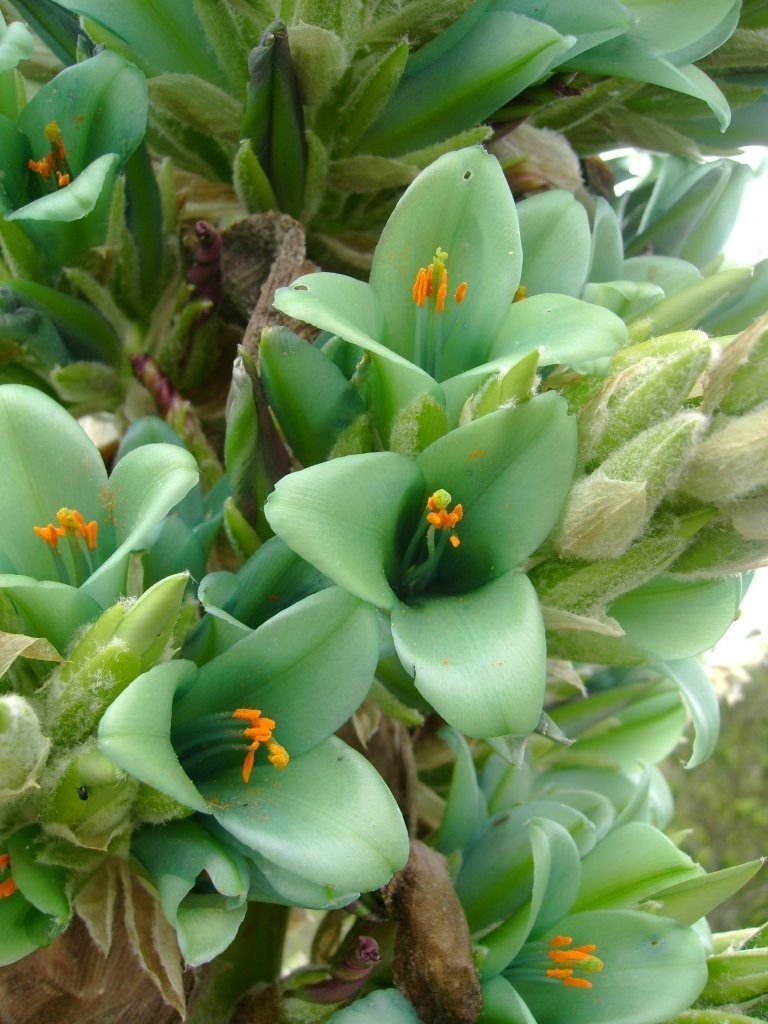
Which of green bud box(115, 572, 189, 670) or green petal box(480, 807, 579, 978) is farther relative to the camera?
green petal box(480, 807, 579, 978)

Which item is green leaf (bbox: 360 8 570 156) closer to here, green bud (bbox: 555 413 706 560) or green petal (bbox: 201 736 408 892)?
green bud (bbox: 555 413 706 560)

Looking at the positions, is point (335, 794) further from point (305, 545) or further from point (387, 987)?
point (387, 987)

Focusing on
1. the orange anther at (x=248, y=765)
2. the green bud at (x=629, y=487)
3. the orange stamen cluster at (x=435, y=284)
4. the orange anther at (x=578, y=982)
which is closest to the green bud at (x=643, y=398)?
the green bud at (x=629, y=487)

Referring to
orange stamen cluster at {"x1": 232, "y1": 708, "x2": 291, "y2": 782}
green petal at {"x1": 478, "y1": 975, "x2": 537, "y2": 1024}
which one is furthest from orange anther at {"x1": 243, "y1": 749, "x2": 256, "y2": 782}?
green petal at {"x1": 478, "y1": 975, "x2": 537, "y2": 1024}

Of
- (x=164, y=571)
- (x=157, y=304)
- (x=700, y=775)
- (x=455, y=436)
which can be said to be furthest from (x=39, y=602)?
(x=700, y=775)

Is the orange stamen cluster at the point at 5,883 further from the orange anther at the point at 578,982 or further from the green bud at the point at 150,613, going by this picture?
the orange anther at the point at 578,982

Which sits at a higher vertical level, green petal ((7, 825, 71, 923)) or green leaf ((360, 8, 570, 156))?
green leaf ((360, 8, 570, 156))

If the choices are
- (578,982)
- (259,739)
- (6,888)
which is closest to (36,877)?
(6,888)

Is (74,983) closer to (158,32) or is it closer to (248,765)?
(248,765)
